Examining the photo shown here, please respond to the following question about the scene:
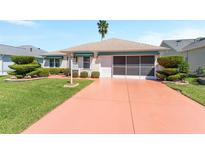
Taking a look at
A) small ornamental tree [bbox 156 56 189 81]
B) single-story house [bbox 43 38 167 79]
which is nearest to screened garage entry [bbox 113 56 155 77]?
single-story house [bbox 43 38 167 79]

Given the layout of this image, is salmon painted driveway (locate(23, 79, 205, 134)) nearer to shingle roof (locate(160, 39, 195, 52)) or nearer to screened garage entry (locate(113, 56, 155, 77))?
screened garage entry (locate(113, 56, 155, 77))

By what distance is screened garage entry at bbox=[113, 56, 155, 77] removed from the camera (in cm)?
1711

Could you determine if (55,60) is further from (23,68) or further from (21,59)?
(23,68)

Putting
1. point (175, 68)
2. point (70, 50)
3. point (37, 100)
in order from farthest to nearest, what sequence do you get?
point (70, 50) < point (175, 68) < point (37, 100)

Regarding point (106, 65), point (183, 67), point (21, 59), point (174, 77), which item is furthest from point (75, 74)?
point (183, 67)

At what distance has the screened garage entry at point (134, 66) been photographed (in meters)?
17.1

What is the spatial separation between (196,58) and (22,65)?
2033 centimetres

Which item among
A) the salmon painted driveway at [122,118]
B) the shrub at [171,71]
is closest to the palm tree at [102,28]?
the shrub at [171,71]

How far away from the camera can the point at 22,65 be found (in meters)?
15.0
